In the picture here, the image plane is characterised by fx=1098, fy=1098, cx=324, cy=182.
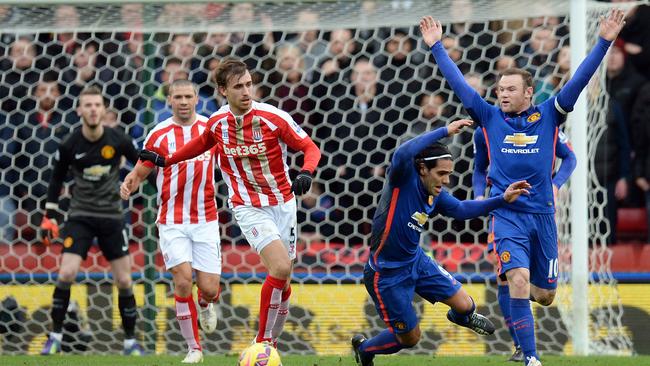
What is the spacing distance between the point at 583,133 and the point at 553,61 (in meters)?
1.37

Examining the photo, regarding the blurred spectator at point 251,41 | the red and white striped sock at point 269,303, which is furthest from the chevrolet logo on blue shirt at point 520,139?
the blurred spectator at point 251,41

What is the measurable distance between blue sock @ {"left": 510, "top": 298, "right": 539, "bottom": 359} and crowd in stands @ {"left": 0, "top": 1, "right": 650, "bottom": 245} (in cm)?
312

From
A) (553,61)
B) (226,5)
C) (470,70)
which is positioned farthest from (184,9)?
(553,61)

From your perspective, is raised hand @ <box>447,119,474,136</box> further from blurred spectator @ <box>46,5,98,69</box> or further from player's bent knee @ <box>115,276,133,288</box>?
blurred spectator @ <box>46,5,98,69</box>

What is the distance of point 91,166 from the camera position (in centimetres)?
946

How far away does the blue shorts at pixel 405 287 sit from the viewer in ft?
22.0

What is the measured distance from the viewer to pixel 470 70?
10.1 metres

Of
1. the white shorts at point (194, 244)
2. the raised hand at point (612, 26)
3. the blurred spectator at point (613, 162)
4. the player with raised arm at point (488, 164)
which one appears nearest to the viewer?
the raised hand at point (612, 26)

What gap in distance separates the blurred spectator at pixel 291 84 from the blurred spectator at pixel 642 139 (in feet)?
10.4

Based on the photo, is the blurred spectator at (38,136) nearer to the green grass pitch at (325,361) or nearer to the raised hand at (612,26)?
the green grass pitch at (325,361)

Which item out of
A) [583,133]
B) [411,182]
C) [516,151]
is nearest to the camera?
[411,182]

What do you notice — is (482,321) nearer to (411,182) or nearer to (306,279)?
(411,182)

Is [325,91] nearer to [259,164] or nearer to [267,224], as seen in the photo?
[259,164]

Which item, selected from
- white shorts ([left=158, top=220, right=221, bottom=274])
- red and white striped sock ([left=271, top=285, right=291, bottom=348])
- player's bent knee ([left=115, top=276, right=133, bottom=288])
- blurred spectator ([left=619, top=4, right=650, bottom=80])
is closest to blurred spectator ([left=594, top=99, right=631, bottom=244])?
blurred spectator ([left=619, top=4, right=650, bottom=80])
